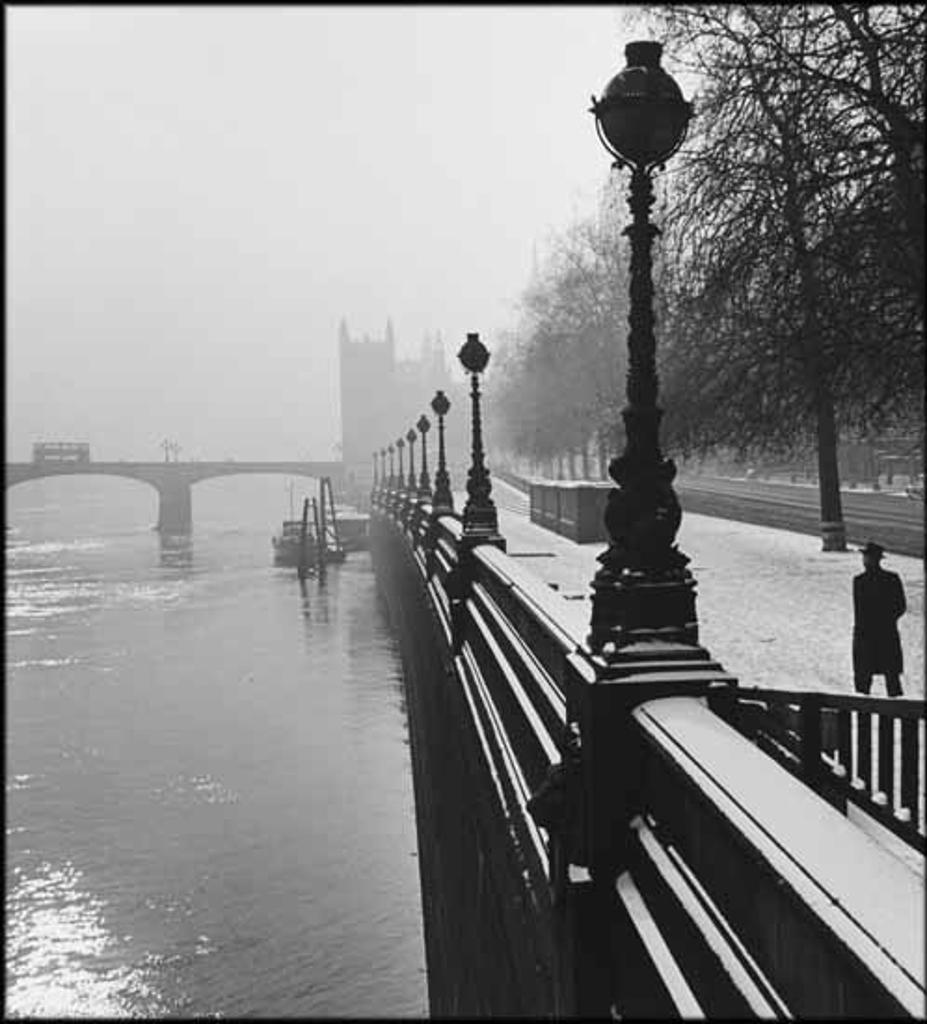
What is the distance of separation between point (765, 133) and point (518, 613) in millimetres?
13664

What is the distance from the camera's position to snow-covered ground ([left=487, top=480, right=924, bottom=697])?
1212cm

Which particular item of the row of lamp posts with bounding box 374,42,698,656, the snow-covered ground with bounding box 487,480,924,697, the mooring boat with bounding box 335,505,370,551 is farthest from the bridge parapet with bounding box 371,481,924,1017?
the mooring boat with bounding box 335,505,370,551

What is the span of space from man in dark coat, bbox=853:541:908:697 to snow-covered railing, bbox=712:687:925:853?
15.4ft

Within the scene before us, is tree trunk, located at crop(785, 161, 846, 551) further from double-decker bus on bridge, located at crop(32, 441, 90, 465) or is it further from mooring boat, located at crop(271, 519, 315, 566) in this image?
double-decker bus on bridge, located at crop(32, 441, 90, 465)

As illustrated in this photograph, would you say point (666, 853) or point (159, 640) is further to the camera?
point (159, 640)

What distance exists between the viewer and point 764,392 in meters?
21.8

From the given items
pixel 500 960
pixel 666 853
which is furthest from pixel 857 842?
pixel 500 960

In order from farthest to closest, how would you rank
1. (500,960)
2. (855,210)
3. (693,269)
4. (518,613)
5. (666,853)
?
(693,269), (855,210), (518,613), (500,960), (666,853)

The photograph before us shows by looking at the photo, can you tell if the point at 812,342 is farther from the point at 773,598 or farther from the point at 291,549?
the point at 291,549

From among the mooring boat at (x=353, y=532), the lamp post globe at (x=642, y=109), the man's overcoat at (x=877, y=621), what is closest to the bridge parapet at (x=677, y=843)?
the lamp post globe at (x=642, y=109)

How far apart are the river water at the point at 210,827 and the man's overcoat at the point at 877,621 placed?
11.5 metres

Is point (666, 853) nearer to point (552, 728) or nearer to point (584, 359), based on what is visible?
point (552, 728)

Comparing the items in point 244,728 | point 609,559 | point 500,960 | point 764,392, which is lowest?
point 244,728

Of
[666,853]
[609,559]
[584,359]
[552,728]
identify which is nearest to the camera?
[666,853]
